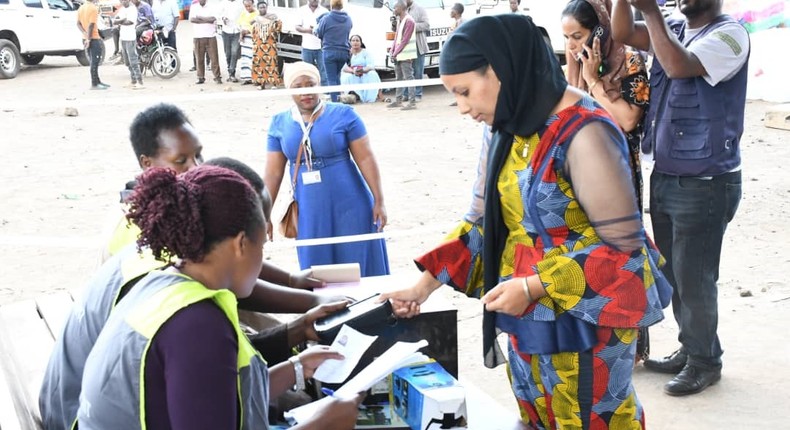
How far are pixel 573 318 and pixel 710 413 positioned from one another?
195cm

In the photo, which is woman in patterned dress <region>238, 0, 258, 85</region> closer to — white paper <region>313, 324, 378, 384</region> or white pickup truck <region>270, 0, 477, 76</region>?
white pickup truck <region>270, 0, 477, 76</region>

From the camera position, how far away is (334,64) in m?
13.4

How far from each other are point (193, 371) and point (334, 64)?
39.5ft

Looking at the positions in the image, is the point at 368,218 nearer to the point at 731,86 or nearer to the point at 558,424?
the point at 731,86

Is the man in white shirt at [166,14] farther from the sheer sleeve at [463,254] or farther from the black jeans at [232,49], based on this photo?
the sheer sleeve at [463,254]

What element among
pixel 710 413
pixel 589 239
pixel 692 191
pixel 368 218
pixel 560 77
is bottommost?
pixel 710 413

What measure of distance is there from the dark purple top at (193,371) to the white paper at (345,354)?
711 mm

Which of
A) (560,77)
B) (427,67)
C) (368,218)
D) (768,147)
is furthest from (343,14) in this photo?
(560,77)

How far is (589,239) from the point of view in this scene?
7.52 ft

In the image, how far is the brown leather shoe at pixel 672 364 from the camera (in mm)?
4305

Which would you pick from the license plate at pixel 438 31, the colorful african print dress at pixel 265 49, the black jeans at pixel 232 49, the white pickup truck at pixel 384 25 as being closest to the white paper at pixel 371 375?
the white pickup truck at pixel 384 25

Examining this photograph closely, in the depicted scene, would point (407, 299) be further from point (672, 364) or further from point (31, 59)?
point (31, 59)

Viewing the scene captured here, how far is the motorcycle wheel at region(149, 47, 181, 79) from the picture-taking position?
17.4 m

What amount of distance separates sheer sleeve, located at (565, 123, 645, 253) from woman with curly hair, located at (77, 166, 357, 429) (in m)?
0.83
